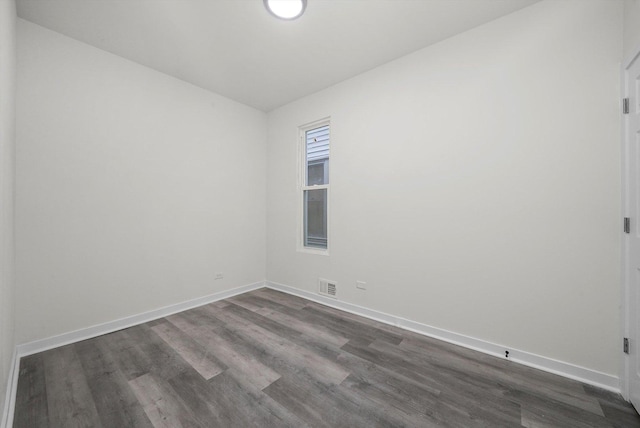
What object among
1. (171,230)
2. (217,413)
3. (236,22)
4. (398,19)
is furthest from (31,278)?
(398,19)

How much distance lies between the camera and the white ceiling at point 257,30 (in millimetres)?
2050

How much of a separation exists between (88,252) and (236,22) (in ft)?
8.75

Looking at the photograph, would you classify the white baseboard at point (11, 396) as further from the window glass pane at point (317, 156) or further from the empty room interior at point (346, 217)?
the window glass pane at point (317, 156)

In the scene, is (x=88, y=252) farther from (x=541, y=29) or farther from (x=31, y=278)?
(x=541, y=29)

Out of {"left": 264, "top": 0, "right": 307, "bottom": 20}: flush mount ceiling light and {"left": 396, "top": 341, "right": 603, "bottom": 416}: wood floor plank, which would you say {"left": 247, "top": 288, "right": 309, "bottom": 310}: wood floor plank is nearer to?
{"left": 396, "top": 341, "right": 603, "bottom": 416}: wood floor plank

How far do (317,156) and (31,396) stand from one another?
3.50 m

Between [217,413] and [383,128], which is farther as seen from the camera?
[383,128]

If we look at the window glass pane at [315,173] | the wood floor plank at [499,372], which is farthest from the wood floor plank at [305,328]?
the window glass pane at [315,173]

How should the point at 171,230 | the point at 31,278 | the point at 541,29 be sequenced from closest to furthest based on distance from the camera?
the point at 541,29
the point at 31,278
the point at 171,230

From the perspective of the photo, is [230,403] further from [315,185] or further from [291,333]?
[315,185]

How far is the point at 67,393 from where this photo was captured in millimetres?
1718

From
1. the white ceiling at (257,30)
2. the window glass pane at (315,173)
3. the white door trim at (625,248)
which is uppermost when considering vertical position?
the white ceiling at (257,30)

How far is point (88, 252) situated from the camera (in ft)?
8.18

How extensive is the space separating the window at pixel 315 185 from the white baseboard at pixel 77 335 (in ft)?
5.14
